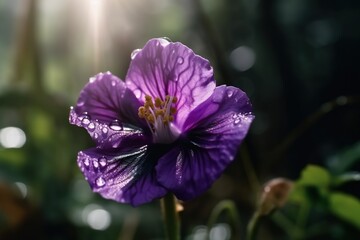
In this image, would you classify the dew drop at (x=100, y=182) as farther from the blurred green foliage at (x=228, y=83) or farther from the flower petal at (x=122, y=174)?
the blurred green foliage at (x=228, y=83)

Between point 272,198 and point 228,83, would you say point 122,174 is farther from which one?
point 228,83

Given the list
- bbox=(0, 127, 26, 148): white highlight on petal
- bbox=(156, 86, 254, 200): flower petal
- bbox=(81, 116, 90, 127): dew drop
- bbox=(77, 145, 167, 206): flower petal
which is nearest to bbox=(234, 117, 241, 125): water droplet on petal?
bbox=(156, 86, 254, 200): flower petal

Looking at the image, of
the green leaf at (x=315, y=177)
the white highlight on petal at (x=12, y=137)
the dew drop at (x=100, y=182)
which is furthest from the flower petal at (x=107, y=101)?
the white highlight on petal at (x=12, y=137)

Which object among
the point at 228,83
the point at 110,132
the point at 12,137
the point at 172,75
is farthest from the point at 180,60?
the point at 12,137

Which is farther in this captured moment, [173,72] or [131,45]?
[131,45]

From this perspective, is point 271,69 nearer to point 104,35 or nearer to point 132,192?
point 104,35

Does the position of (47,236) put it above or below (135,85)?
below

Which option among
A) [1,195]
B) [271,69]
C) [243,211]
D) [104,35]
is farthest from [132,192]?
[104,35]
